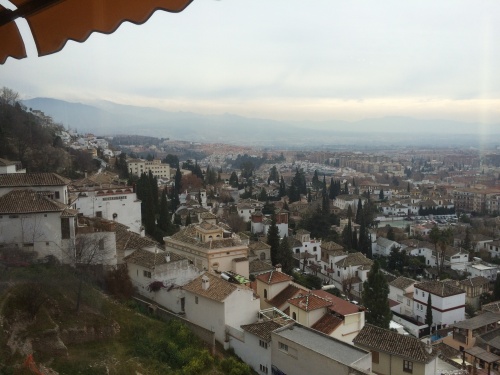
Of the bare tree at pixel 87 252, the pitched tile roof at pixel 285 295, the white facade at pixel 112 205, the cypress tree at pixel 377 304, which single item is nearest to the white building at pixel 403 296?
the cypress tree at pixel 377 304

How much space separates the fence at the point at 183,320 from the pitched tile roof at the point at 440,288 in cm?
995

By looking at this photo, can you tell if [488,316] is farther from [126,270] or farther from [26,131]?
[26,131]

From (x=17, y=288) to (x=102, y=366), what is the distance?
1936mm

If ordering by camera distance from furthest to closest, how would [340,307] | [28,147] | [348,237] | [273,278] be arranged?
[348,237], [28,147], [273,278], [340,307]

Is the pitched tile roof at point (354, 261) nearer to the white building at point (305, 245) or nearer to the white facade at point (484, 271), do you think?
the white building at point (305, 245)

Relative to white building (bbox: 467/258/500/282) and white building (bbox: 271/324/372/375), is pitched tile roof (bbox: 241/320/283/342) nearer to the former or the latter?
white building (bbox: 271/324/372/375)

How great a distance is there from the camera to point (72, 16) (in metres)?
1.26

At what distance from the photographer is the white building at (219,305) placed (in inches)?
360

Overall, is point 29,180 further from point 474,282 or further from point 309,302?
point 474,282

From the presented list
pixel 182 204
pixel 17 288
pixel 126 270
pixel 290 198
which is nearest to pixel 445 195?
pixel 290 198

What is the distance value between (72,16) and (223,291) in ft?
27.7

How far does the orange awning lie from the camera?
1190mm

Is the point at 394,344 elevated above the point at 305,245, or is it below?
above

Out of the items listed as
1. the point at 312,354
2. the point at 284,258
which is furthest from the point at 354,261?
the point at 312,354
